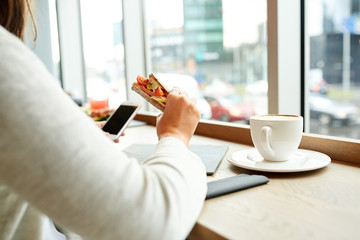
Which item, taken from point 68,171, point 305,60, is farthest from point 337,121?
point 68,171

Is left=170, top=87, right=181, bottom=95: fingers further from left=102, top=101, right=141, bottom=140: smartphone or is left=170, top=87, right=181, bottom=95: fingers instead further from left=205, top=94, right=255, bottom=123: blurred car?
left=205, top=94, right=255, bottom=123: blurred car

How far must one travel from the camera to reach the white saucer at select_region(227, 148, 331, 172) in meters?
0.76

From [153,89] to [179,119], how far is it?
0.26m

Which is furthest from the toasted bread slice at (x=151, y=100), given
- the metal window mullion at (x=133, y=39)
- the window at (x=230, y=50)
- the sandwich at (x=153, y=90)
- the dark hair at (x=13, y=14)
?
the metal window mullion at (x=133, y=39)

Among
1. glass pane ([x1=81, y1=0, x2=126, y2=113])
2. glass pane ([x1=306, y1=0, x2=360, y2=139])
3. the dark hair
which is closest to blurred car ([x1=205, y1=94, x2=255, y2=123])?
glass pane ([x1=81, y1=0, x2=126, y2=113])

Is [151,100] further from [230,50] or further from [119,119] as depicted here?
[230,50]

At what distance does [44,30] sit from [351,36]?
8.88 feet

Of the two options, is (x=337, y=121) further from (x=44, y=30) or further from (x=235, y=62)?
(x=44, y=30)

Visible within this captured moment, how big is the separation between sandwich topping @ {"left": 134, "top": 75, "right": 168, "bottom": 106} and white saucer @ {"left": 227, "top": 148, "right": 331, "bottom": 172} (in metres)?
0.23

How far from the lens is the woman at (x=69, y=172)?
40 cm

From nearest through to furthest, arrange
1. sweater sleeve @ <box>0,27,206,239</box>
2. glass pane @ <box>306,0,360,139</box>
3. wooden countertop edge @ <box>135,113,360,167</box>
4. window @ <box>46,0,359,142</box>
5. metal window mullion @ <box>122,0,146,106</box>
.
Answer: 1. sweater sleeve @ <box>0,27,206,239</box>
2. wooden countertop edge @ <box>135,113,360,167</box>
3. window @ <box>46,0,359,142</box>
4. glass pane @ <box>306,0,360,139</box>
5. metal window mullion @ <box>122,0,146,106</box>

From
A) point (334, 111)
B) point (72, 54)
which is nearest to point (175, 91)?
point (334, 111)

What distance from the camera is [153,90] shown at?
0.91m

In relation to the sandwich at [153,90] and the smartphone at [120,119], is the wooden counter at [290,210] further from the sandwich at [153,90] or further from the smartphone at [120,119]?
the smartphone at [120,119]
